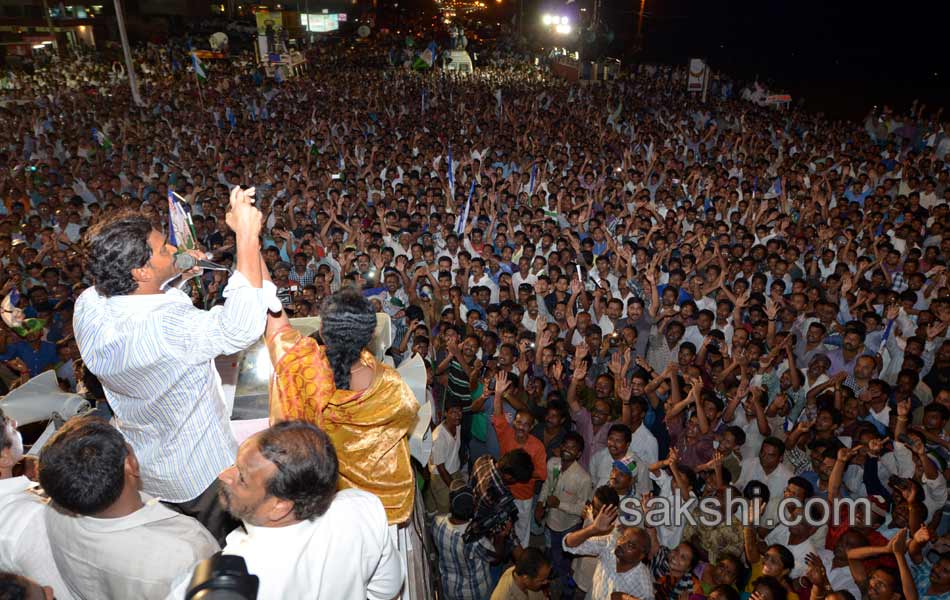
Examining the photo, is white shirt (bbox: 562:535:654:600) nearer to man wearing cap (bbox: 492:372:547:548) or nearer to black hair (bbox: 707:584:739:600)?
black hair (bbox: 707:584:739:600)

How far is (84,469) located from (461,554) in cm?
200

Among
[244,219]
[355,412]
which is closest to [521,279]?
[355,412]

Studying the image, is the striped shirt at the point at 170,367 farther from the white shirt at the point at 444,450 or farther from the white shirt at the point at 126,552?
the white shirt at the point at 444,450

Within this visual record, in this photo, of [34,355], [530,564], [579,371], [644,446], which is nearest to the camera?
[530,564]

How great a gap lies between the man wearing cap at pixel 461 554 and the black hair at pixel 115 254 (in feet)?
6.52

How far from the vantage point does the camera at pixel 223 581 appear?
1.23 metres

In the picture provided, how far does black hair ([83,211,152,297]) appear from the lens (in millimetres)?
1711

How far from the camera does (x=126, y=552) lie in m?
1.53

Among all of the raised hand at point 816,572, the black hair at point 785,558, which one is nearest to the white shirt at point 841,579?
the raised hand at point 816,572

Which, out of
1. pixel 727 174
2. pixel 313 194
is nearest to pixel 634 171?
pixel 727 174

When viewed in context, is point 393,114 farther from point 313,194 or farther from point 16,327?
point 16,327

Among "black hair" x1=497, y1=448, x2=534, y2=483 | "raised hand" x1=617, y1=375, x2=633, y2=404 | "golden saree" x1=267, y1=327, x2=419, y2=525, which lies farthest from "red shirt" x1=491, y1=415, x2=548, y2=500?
"golden saree" x1=267, y1=327, x2=419, y2=525

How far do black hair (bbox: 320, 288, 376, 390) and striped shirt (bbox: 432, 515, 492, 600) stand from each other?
151 cm

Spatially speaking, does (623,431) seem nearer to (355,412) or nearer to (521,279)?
(355,412)
